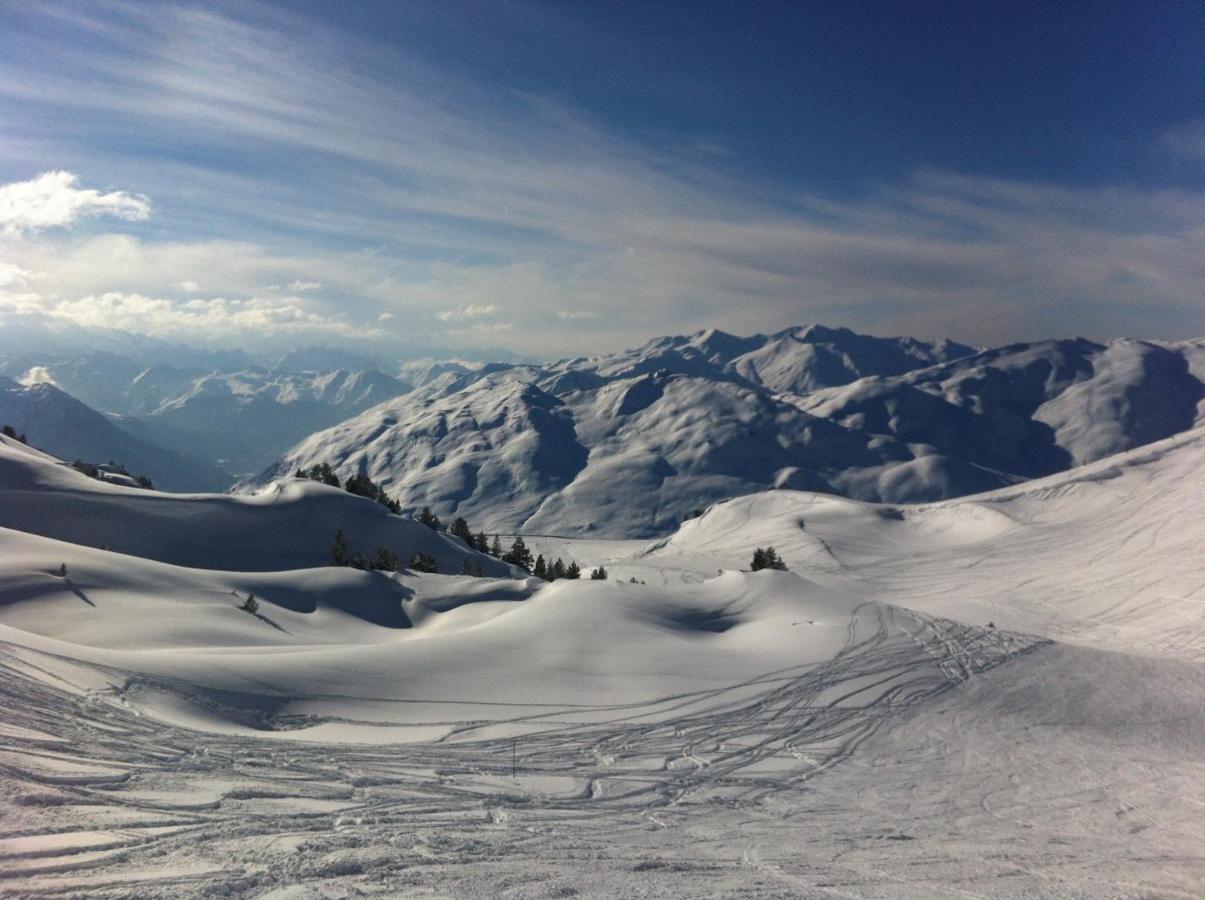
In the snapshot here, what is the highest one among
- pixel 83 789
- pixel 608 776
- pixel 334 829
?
pixel 83 789

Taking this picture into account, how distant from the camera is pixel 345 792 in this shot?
40.1ft

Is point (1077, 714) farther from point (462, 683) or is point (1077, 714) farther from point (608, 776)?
point (462, 683)

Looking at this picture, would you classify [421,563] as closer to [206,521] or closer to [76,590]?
[206,521]


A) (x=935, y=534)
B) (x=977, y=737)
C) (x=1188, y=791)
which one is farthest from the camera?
(x=935, y=534)

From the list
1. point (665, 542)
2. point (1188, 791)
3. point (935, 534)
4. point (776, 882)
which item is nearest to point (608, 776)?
point (776, 882)

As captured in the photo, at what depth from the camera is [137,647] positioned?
20.4m

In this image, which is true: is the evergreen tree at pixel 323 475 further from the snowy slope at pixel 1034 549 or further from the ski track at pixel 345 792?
the ski track at pixel 345 792

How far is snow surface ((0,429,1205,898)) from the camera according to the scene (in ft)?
32.6

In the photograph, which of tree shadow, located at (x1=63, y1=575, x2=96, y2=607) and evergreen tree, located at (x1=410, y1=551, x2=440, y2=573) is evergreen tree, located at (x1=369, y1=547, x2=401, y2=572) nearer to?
evergreen tree, located at (x1=410, y1=551, x2=440, y2=573)

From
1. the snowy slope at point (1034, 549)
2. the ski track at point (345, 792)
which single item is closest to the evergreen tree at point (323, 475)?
the snowy slope at point (1034, 549)

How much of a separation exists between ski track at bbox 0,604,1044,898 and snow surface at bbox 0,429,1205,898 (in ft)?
0.21

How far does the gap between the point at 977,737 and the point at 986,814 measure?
256 inches

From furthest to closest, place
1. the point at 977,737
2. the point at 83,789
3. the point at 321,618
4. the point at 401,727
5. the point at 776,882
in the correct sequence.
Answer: the point at 321,618 → the point at 977,737 → the point at 401,727 → the point at 776,882 → the point at 83,789

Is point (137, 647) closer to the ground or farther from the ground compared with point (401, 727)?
farther from the ground
